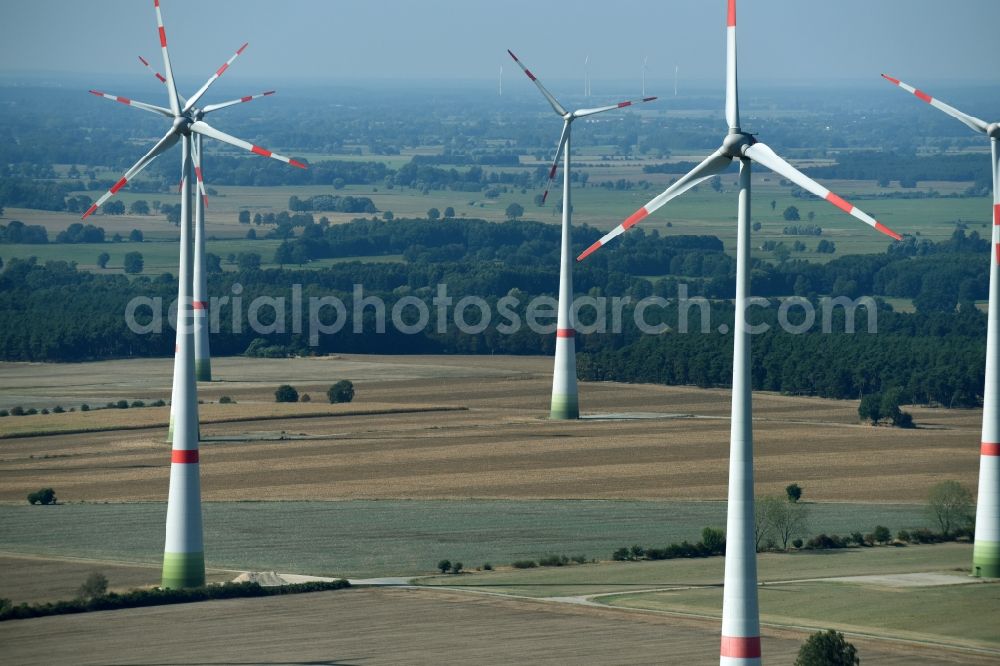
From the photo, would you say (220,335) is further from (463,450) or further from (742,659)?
(742,659)

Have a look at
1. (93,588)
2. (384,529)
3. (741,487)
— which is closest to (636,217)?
(741,487)

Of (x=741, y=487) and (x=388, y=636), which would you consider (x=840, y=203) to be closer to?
(x=741, y=487)

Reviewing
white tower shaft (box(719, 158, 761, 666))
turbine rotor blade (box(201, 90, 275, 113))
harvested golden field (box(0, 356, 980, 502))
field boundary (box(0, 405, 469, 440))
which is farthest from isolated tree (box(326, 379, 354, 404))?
white tower shaft (box(719, 158, 761, 666))

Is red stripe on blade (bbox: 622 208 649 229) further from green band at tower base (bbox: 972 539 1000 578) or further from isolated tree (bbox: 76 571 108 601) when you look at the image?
green band at tower base (bbox: 972 539 1000 578)

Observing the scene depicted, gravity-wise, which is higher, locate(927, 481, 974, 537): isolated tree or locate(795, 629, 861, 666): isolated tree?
locate(927, 481, 974, 537): isolated tree

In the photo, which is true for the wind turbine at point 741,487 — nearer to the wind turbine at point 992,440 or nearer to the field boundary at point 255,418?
the wind turbine at point 992,440

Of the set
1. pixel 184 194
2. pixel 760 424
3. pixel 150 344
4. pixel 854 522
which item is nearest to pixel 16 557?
pixel 184 194
